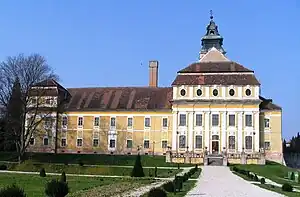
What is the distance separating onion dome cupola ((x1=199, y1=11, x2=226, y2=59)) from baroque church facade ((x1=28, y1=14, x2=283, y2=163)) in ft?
50.9

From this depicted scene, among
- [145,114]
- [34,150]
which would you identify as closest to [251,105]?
[145,114]

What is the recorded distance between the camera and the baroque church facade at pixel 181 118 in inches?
2190

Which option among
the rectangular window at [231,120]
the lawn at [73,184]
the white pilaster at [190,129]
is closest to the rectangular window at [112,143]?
the white pilaster at [190,129]

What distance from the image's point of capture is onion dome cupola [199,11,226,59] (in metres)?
76.2

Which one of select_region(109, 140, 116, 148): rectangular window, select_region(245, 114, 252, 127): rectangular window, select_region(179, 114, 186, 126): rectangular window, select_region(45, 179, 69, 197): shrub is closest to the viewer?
select_region(45, 179, 69, 197): shrub

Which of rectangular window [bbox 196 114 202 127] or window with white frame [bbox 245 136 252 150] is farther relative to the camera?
rectangular window [bbox 196 114 202 127]

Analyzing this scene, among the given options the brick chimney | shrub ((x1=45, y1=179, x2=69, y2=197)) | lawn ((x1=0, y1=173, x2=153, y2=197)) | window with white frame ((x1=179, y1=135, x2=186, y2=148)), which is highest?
the brick chimney

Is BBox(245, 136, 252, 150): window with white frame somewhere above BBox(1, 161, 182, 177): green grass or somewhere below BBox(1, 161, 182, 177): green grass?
above

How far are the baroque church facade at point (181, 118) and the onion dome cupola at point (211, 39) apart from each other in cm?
1551

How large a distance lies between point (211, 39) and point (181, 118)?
23805mm

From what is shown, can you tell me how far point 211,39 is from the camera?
3019 inches

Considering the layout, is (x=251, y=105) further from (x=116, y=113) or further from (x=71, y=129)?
(x=71, y=129)

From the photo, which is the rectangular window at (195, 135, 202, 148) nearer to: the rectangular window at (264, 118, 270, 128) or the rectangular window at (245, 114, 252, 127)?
the rectangular window at (245, 114, 252, 127)

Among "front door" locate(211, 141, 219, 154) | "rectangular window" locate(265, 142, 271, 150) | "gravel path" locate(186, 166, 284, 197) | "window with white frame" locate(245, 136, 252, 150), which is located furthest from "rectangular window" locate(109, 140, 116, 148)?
"gravel path" locate(186, 166, 284, 197)
